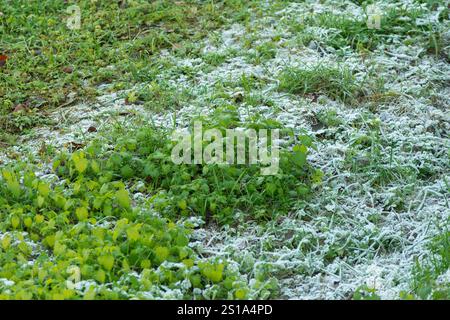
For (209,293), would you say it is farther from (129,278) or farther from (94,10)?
(94,10)

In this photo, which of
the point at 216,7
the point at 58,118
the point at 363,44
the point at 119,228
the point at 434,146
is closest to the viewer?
the point at 119,228

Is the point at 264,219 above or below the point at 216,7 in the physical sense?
below

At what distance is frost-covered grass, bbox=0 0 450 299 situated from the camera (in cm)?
431

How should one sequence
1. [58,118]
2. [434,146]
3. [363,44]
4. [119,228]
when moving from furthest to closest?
1. [363,44]
2. [58,118]
3. [434,146]
4. [119,228]

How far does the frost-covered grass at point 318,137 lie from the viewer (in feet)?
14.1

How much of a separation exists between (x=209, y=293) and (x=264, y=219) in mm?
847

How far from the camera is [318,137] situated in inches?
219

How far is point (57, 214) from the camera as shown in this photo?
4.80 metres

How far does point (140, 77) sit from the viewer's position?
6312 millimetres

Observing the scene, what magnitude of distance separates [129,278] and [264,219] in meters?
1.05

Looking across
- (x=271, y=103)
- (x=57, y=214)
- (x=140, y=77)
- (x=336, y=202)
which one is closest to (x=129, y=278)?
(x=57, y=214)

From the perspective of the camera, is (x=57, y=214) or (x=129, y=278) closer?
(x=129, y=278)

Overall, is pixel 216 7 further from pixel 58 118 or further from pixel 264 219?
pixel 264 219

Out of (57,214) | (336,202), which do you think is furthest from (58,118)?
(336,202)
